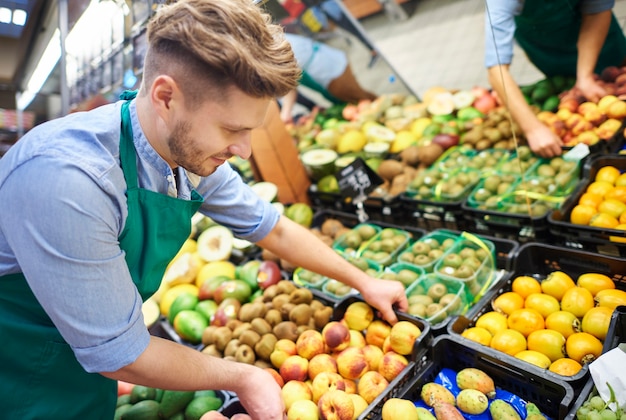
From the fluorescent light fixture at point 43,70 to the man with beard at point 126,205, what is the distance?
2.52 metres

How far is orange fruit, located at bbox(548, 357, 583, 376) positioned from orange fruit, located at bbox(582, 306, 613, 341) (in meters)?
0.15

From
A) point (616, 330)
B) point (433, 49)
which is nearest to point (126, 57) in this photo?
point (616, 330)

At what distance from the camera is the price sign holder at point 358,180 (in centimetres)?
274

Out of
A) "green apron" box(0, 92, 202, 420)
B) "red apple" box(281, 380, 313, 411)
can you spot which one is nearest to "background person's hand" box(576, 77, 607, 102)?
"red apple" box(281, 380, 313, 411)

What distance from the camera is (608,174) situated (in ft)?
7.43

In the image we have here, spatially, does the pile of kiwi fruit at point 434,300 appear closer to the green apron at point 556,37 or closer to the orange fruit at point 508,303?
the orange fruit at point 508,303

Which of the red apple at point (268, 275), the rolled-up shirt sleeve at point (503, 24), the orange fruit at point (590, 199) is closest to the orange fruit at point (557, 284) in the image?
the orange fruit at point (590, 199)

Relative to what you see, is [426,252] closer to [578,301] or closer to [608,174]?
[578,301]

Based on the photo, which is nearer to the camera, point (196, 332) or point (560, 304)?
point (560, 304)

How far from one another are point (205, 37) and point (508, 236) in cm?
201

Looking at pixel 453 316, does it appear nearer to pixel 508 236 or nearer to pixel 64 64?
pixel 508 236

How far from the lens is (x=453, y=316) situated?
187cm

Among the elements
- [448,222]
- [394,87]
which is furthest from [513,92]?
[394,87]

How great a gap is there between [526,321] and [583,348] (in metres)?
0.23
